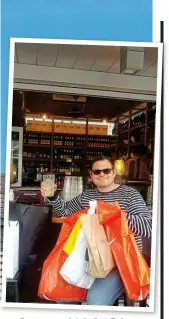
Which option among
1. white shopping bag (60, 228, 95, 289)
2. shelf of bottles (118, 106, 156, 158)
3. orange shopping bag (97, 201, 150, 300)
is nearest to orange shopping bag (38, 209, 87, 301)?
white shopping bag (60, 228, 95, 289)

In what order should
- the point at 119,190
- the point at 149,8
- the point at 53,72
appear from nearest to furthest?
the point at 149,8, the point at 119,190, the point at 53,72

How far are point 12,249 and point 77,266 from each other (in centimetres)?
45

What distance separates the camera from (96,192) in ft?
9.85

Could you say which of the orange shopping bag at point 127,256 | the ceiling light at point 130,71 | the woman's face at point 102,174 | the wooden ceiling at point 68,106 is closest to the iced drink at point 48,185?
the woman's face at point 102,174

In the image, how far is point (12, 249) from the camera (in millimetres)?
2859

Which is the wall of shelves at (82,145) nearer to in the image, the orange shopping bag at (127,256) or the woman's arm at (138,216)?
the woman's arm at (138,216)

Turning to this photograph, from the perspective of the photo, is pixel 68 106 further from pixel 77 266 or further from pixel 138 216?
pixel 77 266

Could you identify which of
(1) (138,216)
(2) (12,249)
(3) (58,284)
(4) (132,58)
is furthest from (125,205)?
(4) (132,58)

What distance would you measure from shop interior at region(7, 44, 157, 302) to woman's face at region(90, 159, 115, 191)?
6 cm

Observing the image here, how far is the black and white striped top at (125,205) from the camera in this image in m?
2.88

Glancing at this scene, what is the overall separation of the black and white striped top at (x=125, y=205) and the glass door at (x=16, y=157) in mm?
292

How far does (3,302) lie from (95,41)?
1.84 meters

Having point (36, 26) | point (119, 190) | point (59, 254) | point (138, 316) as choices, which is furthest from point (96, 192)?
point (36, 26)

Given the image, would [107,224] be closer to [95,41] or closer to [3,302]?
[3,302]
